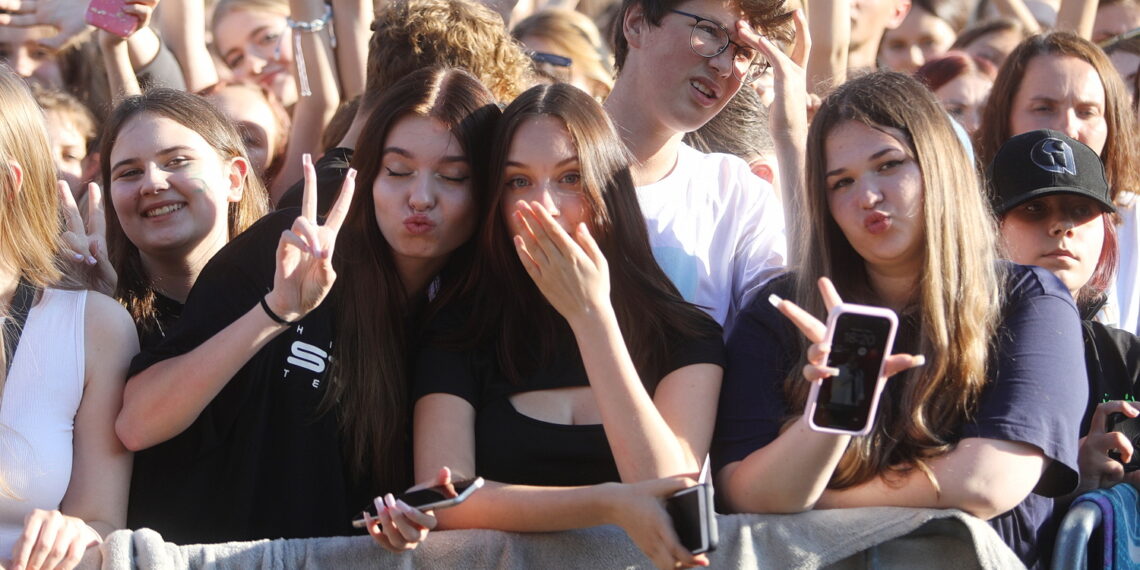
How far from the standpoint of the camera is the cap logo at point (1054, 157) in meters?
3.22

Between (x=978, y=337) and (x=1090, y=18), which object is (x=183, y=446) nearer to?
(x=978, y=337)

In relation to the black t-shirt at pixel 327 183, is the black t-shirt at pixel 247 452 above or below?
below

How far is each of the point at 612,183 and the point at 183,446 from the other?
1.05m

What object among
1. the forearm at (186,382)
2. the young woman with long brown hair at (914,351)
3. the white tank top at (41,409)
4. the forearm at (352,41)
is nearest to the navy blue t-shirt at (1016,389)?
the young woman with long brown hair at (914,351)

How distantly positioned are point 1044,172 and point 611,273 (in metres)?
1.13

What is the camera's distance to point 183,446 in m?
2.81

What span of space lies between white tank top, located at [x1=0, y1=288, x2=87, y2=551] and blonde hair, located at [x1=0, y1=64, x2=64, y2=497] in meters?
0.09

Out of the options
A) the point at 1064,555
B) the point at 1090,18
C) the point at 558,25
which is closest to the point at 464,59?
the point at 558,25

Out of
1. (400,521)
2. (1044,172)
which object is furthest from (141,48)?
(1044,172)

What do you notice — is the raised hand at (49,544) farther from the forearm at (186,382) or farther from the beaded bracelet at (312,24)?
the beaded bracelet at (312,24)

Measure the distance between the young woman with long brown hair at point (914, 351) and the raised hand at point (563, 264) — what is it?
37cm

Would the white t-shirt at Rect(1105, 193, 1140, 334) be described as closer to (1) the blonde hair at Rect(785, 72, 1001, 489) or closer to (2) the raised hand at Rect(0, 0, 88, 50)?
(1) the blonde hair at Rect(785, 72, 1001, 489)

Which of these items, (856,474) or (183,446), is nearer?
(856,474)

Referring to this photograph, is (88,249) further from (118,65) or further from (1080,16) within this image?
(1080,16)
